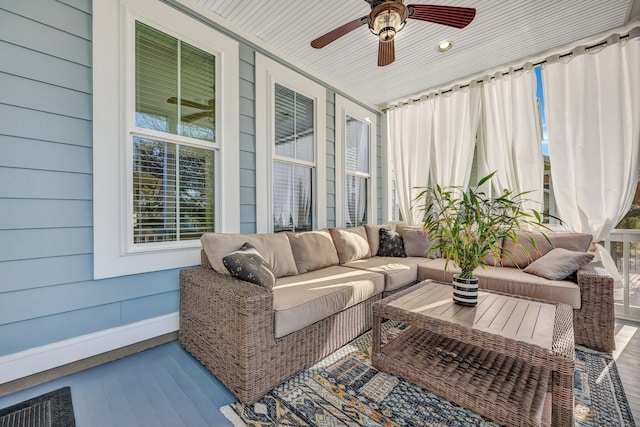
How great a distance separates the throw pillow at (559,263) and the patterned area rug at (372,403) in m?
0.75

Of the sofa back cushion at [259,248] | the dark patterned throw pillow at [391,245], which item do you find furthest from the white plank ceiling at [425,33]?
the dark patterned throw pillow at [391,245]

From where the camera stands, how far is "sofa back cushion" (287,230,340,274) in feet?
9.08

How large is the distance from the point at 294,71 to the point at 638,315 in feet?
14.9

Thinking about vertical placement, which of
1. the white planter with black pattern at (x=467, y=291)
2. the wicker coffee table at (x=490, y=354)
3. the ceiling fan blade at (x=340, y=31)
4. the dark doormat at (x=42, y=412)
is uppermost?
the ceiling fan blade at (x=340, y=31)

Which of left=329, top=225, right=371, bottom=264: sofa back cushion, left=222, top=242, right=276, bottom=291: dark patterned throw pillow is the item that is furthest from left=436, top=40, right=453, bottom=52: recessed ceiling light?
left=222, top=242, right=276, bottom=291: dark patterned throw pillow

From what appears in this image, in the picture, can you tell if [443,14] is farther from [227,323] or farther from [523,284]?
[227,323]

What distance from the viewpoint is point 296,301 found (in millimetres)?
1853

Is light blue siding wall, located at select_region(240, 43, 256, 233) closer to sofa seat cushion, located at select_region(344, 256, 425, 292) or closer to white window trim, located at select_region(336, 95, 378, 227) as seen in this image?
sofa seat cushion, located at select_region(344, 256, 425, 292)

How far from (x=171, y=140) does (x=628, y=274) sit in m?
4.72

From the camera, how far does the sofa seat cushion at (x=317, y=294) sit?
5.75 ft

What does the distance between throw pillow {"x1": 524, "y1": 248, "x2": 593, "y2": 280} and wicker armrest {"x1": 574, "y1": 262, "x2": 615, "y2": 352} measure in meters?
0.14

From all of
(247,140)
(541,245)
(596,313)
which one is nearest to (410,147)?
(541,245)

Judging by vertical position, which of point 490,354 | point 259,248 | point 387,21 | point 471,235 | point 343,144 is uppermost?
point 387,21

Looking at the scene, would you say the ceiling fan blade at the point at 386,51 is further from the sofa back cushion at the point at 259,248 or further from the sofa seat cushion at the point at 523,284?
the sofa seat cushion at the point at 523,284
